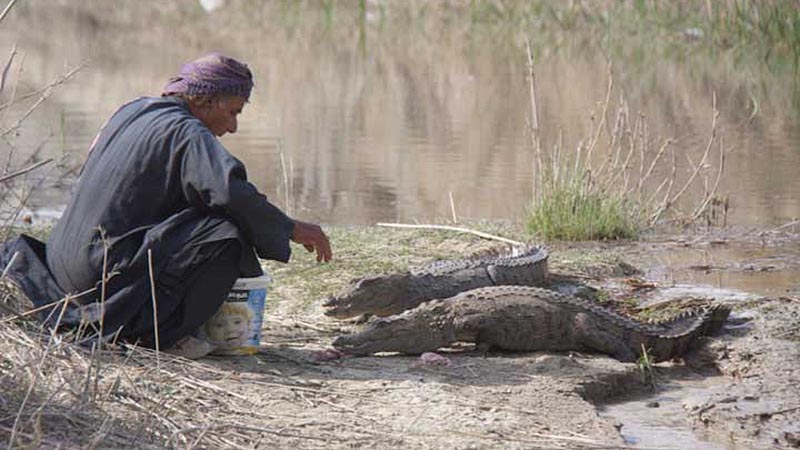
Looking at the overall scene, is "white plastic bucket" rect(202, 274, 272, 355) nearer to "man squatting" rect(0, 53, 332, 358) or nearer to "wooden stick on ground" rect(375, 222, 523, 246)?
"man squatting" rect(0, 53, 332, 358)

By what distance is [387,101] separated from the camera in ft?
50.9

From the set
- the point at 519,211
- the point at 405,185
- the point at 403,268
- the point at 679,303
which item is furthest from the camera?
the point at 405,185

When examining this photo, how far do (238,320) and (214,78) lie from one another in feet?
3.08

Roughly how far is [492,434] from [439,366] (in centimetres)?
100

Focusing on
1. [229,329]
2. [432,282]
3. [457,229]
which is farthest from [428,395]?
[457,229]

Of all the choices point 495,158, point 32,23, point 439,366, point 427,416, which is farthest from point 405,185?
point 32,23

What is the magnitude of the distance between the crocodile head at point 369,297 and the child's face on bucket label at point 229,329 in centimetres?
98

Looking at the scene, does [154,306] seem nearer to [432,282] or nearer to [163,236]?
[163,236]

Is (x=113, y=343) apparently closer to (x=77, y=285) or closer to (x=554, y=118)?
(x=77, y=285)

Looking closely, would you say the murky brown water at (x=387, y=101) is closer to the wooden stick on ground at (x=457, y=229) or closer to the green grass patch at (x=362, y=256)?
the wooden stick on ground at (x=457, y=229)

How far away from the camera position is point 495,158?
477 inches

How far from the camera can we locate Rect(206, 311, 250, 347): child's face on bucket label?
214 inches

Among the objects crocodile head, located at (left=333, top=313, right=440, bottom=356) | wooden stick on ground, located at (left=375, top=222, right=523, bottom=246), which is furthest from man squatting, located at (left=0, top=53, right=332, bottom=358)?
wooden stick on ground, located at (left=375, top=222, right=523, bottom=246)

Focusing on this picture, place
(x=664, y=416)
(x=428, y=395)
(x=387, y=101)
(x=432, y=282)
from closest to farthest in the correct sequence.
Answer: (x=428, y=395), (x=664, y=416), (x=432, y=282), (x=387, y=101)
